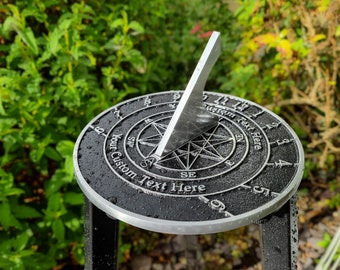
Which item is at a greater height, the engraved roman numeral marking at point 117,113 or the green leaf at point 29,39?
the green leaf at point 29,39

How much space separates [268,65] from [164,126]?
1.69 metres

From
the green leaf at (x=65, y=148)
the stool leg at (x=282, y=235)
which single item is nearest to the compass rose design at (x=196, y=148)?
the stool leg at (x=282, y=235)

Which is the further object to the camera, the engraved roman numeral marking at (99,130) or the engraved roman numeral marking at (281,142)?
the engraved roman numeral marking at (99,130)

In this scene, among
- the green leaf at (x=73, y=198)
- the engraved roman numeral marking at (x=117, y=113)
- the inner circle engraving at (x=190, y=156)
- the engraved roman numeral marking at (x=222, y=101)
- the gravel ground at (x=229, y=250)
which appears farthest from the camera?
the gravel ground at (x=229, y=250)

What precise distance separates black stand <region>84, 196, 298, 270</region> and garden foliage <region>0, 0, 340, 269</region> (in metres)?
0.46

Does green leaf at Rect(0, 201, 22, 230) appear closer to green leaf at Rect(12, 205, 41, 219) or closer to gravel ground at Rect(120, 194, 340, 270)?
green leaf at Rect(12, 205, 41, 219)

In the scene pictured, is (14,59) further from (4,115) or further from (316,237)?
(316,237)

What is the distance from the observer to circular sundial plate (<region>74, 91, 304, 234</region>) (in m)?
1.28

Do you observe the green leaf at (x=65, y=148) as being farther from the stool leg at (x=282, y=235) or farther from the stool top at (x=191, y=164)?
the stool leg at (x=282, y=235)

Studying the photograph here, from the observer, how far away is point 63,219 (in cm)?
218

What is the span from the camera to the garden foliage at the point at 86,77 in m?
2.00

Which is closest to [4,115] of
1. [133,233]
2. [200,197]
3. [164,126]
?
[164,126]

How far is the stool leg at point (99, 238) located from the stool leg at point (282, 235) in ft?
2.03

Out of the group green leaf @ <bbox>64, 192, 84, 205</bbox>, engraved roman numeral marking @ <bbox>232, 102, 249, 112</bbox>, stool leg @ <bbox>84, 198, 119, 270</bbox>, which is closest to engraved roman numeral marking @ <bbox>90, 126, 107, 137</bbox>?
stool leg @ <bbox>84, 198, 119, 270</bbox>
